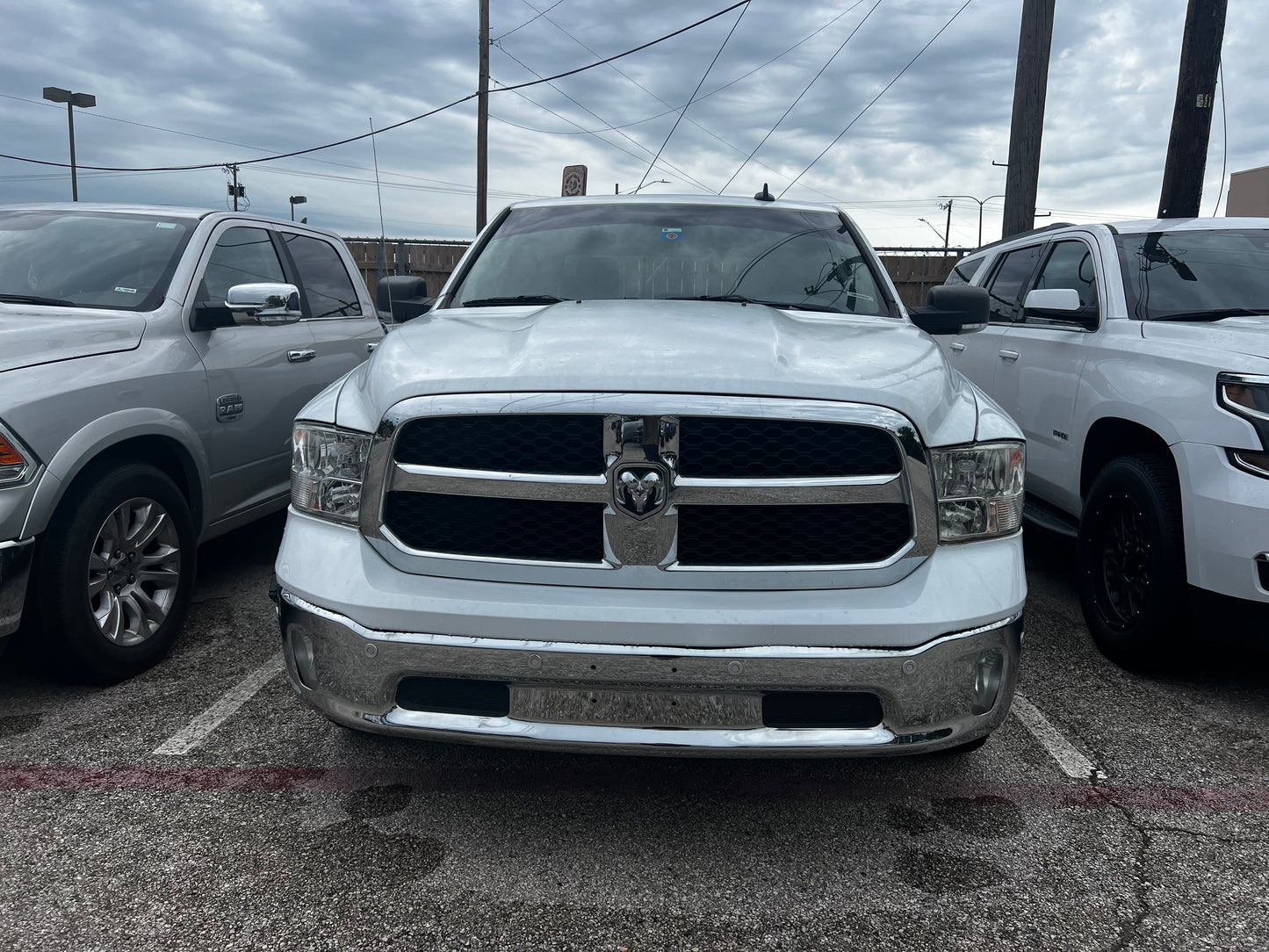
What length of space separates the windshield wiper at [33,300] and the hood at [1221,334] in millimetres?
4709

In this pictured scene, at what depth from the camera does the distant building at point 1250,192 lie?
3052cm

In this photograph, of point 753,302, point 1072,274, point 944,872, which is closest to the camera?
point 944,872

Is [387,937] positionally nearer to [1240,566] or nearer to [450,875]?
[450,875]

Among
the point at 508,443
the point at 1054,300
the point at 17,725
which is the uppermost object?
the point at 1054,300

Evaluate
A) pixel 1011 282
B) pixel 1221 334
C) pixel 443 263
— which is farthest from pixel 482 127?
pixel 1221 334

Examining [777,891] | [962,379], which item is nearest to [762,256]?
[962,379]

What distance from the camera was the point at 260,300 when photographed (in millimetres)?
4082

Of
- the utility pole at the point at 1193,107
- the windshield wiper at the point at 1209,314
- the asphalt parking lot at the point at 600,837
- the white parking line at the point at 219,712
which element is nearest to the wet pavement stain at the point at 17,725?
the asphalt parking lot at the point at 600,837

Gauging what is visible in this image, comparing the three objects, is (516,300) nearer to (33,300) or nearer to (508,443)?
(508,443)

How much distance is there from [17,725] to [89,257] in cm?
217

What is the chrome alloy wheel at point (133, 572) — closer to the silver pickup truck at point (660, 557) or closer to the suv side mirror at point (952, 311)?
the silver pickup truck at point (660, 557)

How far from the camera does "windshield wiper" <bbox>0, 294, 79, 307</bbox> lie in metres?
4.05

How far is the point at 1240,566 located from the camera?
3.27 metres

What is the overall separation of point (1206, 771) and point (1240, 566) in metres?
0.73
